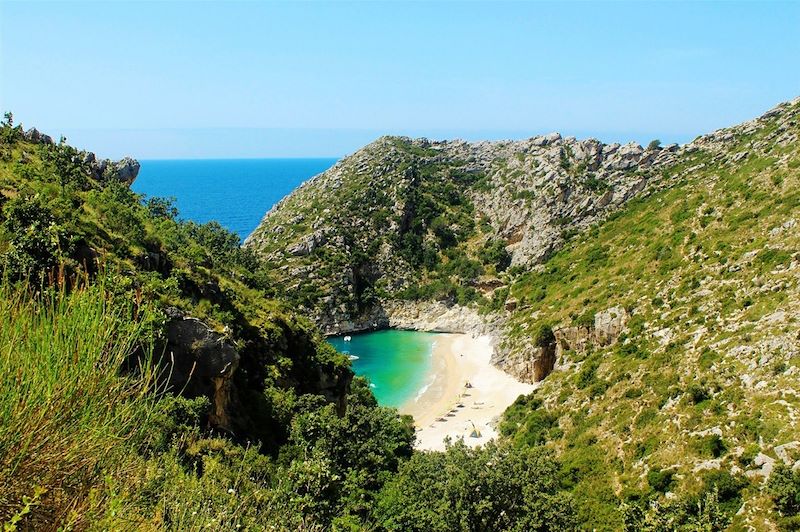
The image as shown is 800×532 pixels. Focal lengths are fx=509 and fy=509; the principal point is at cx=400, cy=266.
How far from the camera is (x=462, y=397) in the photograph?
155 feet

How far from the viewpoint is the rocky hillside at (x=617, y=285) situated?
22734 mm

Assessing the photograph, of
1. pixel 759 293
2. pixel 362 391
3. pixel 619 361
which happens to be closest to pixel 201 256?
pixel 362 391

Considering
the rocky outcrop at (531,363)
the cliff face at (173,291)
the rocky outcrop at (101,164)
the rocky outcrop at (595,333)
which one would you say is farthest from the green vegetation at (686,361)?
the rocky outcrop at (101,164)

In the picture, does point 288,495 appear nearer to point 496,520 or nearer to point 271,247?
point 496,520

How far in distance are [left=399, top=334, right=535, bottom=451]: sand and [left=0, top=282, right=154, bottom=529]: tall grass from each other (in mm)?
32997

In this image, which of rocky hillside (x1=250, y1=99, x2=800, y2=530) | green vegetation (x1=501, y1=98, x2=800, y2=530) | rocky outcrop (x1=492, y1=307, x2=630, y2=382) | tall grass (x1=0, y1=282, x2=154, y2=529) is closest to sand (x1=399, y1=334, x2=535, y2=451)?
rocky outcrop (x1=492, y1=307, x2=630, y2=382)

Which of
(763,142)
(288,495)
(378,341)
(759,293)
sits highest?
(763,142)

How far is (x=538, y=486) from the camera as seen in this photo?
19.5 meters

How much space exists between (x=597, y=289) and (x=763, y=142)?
25.0 m

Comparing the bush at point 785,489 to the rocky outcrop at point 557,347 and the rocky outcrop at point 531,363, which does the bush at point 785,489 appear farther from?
the rocky outcrop at point 531,363

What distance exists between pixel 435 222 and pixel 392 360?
2908cm

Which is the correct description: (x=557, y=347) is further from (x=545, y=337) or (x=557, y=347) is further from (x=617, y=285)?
(x=617, y=285)

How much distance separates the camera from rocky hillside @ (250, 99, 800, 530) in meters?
22.7

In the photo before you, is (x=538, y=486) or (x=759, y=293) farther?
(x=759, y=293)
